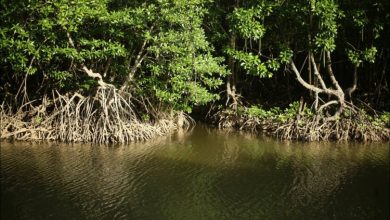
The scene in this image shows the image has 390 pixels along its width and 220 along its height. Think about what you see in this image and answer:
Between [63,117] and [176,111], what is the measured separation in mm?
2854

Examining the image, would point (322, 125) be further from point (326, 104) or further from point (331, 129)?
point (326, 104)

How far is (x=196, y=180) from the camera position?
8227 millimetres

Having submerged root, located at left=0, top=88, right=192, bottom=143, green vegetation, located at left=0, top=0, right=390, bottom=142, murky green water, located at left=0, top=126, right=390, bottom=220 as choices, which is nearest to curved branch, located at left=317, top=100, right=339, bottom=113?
green vegetation, located at left=0, top=0, right=390, bottom=142

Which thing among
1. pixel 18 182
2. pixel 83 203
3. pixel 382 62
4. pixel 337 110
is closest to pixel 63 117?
pixel 18 182

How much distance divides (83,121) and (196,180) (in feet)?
11.9

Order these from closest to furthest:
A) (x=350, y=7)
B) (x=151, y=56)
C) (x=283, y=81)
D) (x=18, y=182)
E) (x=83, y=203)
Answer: (x=83, y=203) → (x=18, y=182) → (x=350, y=7) → (x=151, y=56) → (x=283, y=81)

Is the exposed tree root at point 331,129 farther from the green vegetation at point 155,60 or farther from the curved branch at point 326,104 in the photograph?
the curved branch at point 326,104

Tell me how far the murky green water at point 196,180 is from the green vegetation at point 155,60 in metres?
0.67

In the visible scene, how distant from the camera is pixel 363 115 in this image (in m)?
10.7

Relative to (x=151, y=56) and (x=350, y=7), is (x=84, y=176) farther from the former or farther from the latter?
(x=350, y=7)

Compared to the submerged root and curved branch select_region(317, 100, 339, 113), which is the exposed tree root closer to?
curved branch select_region(317, 100, 339, 113)

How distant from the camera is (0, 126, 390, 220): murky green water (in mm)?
6906

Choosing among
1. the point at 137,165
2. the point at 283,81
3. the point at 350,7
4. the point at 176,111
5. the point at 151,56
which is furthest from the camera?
the point at 283,81

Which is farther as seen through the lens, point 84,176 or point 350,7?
point 350,7
